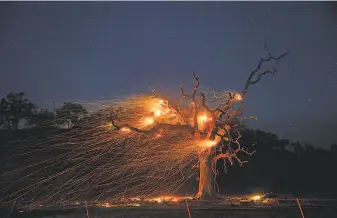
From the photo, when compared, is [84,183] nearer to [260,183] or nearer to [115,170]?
[115,170]

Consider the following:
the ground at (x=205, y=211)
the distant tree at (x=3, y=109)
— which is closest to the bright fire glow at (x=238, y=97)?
the ground at (x=205, y=211)

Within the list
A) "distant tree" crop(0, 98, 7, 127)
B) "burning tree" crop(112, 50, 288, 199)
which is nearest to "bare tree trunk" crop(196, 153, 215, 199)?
"burning tree" crop(112, 50, 288, 199)

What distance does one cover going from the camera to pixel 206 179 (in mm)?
9320

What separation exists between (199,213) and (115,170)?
5088 mm

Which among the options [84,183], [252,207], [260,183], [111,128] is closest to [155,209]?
[252,207]

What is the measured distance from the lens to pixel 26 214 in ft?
25.7

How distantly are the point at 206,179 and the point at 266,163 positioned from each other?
602cm

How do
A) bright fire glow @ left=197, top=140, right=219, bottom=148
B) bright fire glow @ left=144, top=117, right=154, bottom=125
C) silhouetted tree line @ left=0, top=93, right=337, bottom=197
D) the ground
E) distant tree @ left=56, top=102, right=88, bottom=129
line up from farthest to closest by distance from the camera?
silhouetted tree line @ left=0, top=93, right=337, bottom=197 < distant tree @ left=56, top=102, right=88, bottom=129 < bright fire glow @ left=144, top=117, right=154, bottom=125 < bright fire glow @ left=197, top=140, right=219, bottom=148 < the ground

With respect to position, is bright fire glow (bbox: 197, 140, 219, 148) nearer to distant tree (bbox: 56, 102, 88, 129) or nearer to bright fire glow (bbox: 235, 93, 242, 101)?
bright fire glow (bbox: 235, 93, 242, 101)

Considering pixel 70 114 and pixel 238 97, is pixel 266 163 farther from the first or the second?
pixel 70 114

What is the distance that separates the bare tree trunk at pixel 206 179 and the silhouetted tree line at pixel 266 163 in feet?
10.1

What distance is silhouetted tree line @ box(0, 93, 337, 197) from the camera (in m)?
12.7

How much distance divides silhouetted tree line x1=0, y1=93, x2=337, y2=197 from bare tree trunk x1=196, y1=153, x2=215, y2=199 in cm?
308

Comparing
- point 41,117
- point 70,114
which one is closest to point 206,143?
point 70,114
